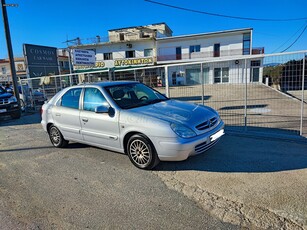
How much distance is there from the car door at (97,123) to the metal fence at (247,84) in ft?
10.2

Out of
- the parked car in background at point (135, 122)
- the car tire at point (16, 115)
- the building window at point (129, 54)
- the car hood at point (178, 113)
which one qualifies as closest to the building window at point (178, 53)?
the building window at point (129, 54)

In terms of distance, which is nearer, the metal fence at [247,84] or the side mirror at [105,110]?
the side mirror at [105,110]

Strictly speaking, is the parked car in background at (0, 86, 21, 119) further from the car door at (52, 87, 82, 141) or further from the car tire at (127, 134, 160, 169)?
the car tire at (127, 134, 160, 169)

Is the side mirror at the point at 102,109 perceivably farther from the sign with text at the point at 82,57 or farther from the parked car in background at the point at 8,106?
the sign with text at the point at 82,57

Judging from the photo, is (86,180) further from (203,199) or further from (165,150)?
(203,199)

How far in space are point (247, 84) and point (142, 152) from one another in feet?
14.5

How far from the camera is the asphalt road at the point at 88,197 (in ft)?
8.98

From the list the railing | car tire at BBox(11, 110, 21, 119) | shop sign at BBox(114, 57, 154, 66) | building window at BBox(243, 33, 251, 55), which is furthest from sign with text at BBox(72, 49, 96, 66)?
building window at BBox(243, 33, 251, 55)

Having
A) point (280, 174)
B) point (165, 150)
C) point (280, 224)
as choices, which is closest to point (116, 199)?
point (165, 150)

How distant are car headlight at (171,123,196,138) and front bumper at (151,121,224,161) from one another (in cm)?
7

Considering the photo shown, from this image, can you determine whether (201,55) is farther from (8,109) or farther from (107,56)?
(8,109)

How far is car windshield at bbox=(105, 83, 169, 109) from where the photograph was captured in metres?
4.57

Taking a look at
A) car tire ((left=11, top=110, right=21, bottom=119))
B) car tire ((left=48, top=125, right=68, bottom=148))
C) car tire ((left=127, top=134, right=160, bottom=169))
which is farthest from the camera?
car tire ((left=11, top=110, right=21, bottom=119))

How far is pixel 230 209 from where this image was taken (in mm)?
2834
